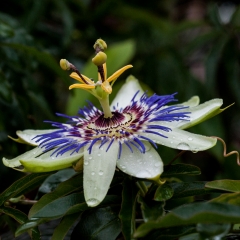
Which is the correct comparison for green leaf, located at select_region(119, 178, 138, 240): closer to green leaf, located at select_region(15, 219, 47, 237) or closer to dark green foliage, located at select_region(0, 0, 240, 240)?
dark green foliage, located at select_region(0, 0, 240, 240)

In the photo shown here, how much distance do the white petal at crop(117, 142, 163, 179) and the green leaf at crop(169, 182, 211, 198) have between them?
0.22ft

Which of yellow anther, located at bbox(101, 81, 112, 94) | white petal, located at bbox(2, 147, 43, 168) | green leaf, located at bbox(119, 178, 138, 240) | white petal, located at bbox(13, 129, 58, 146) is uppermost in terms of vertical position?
yellow anther, located at bbox(101, 81, 112, 94)

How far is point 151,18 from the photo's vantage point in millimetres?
2062

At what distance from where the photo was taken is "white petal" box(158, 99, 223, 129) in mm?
848

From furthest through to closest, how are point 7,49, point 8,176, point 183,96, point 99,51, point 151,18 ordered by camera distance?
point 151,18 → point 183,96 → point 7,49 → point 8,176 → point 99,51

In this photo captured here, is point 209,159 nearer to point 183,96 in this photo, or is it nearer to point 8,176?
point 183,96

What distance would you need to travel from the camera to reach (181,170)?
0.82 meters

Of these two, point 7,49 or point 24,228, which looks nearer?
point 24,228

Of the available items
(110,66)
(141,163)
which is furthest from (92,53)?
(141,163)

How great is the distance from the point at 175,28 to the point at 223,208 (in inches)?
62.3

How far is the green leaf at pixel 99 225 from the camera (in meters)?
0.74

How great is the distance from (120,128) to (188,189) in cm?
20

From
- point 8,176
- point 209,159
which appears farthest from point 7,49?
point 209,159

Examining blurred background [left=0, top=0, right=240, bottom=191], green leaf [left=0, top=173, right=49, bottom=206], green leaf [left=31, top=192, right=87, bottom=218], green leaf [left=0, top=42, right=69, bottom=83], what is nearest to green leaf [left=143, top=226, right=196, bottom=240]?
green leaf [left=31, top=192, right=87, bottom=218]
